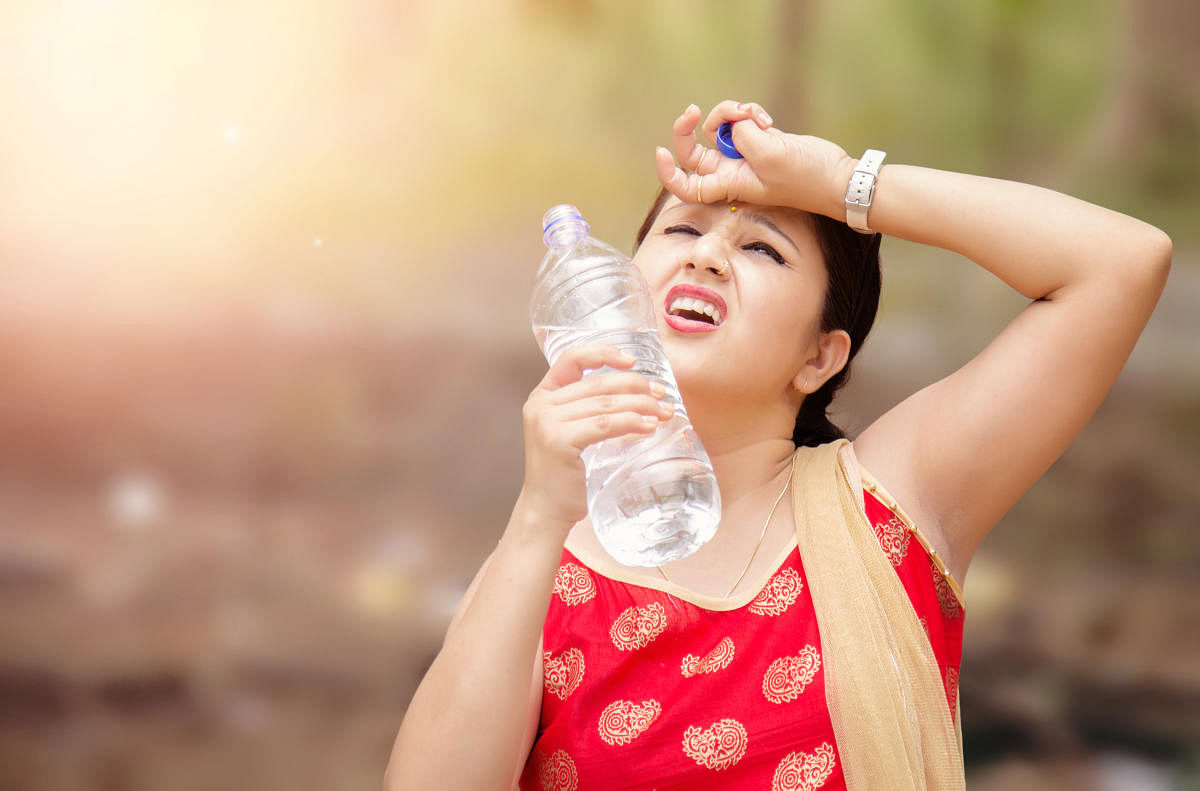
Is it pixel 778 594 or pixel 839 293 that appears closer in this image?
pixel 778 594

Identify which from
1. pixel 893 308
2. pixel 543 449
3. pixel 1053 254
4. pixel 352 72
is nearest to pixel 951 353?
pixel 893 308

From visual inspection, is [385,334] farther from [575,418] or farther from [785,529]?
[575,418]

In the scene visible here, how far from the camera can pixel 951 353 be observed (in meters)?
2.36

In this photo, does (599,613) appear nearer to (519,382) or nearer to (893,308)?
(519,382)

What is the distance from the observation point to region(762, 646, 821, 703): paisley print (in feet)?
3.60

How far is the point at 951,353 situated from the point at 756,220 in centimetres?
126

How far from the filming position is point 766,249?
124cm

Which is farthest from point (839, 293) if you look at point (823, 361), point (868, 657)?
point (868, 657)

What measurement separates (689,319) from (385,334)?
1227 mm

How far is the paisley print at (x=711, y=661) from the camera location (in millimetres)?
1120

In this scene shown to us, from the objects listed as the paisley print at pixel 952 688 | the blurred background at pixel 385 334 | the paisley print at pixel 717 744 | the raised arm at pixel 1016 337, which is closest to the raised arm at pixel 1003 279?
the raised arm at pixel 1016 337

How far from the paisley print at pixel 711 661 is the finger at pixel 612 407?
0.32 m

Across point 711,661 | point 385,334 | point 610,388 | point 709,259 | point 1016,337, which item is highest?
point 385,334

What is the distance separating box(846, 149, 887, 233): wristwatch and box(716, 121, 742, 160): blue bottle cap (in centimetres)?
13
